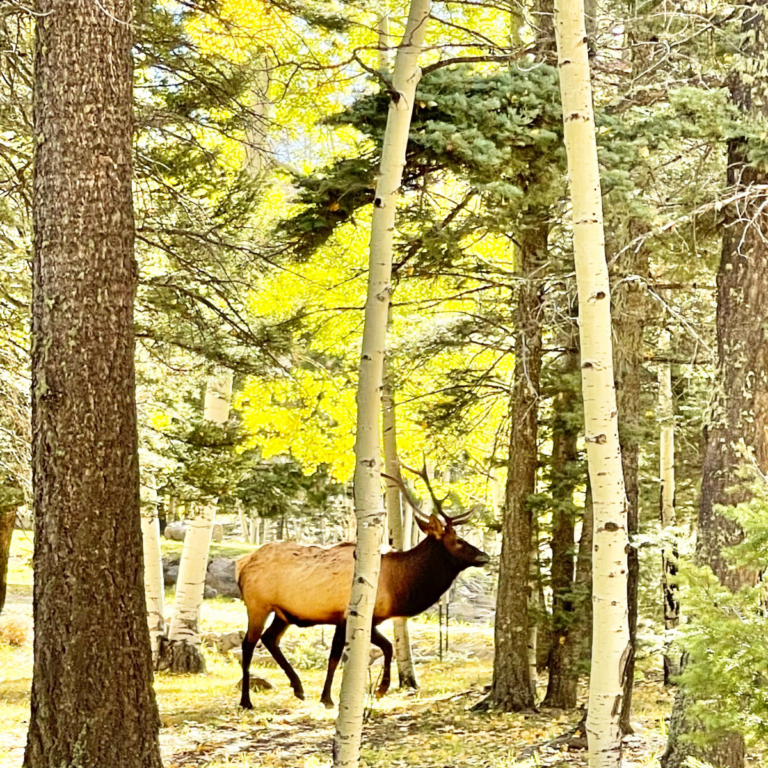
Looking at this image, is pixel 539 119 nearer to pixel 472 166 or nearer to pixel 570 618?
pixel 472 166

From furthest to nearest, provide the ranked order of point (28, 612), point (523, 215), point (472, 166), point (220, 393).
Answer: point (28, 612) → point (220, 393) → point (523, 215) → point (472, 166)

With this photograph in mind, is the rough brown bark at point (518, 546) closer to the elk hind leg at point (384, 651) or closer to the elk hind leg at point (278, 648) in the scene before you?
the elk hind leg at point (384, 651)

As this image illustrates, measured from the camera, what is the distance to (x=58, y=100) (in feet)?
15.4

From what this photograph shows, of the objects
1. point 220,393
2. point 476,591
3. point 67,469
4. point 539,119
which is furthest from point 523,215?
point 476,591

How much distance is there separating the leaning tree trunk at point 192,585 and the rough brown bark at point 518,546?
3.97m

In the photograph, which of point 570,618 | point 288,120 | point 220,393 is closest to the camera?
point 570,618

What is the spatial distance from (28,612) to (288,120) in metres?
10.8

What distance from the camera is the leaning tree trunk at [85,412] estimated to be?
14.7 ft

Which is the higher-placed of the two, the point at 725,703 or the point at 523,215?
the point at 523,215

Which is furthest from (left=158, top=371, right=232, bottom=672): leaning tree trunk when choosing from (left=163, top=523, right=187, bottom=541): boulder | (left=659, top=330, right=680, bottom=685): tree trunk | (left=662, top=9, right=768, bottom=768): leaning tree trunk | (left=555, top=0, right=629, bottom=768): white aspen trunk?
(left=163, top=523, right=187, bottom=541): boulder

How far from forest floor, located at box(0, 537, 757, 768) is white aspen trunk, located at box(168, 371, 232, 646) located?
0.60 m

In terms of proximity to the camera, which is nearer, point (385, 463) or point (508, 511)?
point (508, 511)

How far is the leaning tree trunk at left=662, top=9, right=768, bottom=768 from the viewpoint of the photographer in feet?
20.8

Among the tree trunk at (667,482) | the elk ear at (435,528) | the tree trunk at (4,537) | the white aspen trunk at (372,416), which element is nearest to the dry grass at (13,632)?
the tree trunk at (4,537)
